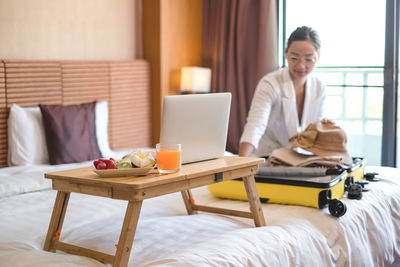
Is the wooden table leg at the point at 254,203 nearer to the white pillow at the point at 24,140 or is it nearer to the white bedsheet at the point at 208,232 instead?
the white bedsheet at the point at 208,232

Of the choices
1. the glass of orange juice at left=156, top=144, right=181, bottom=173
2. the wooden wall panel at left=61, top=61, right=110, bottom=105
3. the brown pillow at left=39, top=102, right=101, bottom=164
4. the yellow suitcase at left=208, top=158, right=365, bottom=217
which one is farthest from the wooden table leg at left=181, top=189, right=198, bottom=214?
the wooden wall panel at left=61, top=61, right=110, bottom=105

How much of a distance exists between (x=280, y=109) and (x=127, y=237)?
5.94ft

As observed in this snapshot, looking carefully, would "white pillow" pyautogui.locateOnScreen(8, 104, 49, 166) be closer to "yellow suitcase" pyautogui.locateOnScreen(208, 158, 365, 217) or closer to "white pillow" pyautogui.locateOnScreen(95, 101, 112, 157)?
"white pillow" pyautogui.locateOnScreen(95, 101, 112, 157)

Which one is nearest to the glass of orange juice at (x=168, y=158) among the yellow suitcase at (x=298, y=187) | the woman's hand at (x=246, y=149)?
the yellow suitcase at (x=298, y=187)

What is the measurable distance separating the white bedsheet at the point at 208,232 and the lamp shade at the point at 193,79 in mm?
2336

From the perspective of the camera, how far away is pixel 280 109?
3.17 meters

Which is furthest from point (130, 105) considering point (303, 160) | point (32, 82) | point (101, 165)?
point (101, 165)

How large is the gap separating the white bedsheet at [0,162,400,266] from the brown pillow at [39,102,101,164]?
849 millimetres

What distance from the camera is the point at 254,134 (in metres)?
2.92

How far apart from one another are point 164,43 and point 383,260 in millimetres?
3141

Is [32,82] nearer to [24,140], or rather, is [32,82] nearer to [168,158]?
[24,140]

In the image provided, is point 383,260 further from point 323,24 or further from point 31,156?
point 323,24

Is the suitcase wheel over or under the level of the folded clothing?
under

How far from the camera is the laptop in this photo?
1836 mm
